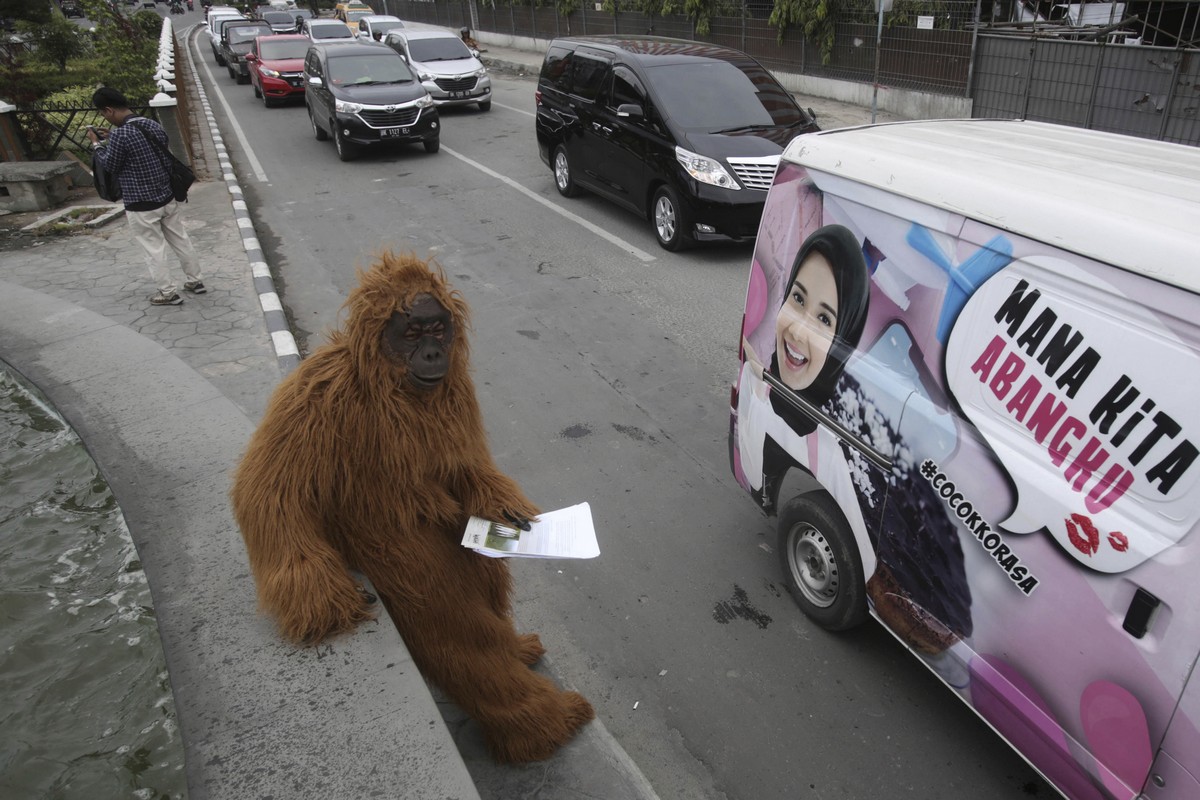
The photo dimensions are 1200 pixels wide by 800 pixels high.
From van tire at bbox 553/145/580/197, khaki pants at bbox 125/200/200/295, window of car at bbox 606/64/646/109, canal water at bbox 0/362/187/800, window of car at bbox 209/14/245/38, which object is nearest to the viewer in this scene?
canal water at bbox 0/362/187/800

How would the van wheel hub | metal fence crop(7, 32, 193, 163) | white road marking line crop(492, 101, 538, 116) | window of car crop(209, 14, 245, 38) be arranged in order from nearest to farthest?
the van wheel hub < metal fence crop(7, 32, 193, 163) < white road marking line crop(492, 101, 538, 116) < window of car crop(209, 14, 245, 38)

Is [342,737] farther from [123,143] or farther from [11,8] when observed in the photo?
[11,8]

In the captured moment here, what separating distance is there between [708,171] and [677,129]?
0.70m

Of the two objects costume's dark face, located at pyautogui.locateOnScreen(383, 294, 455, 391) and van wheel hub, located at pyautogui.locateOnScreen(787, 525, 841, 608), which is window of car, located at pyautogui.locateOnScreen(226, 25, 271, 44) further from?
costume's dark face, located at pyautogui.locateOnScreen(383, 294, 455, 391)

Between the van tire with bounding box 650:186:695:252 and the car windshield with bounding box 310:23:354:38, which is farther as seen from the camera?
the car windshield with bounding box 310:23:354:38

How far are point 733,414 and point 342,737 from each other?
244 cm

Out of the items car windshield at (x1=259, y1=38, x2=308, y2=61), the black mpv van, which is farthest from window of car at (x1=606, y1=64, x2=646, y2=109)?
car windshield at (x1=259, y1=38, x2=308, y2=61)

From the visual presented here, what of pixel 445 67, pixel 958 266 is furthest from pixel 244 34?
pixel 958 266

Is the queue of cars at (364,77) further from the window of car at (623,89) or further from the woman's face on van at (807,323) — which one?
the woman's face on van at (807,323)

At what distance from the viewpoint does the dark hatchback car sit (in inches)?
553

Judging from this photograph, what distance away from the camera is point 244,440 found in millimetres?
5109

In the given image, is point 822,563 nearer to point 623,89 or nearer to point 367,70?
point 623,89

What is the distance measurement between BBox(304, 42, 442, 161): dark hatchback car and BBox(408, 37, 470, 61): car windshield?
4.06m

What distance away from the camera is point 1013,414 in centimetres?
261
